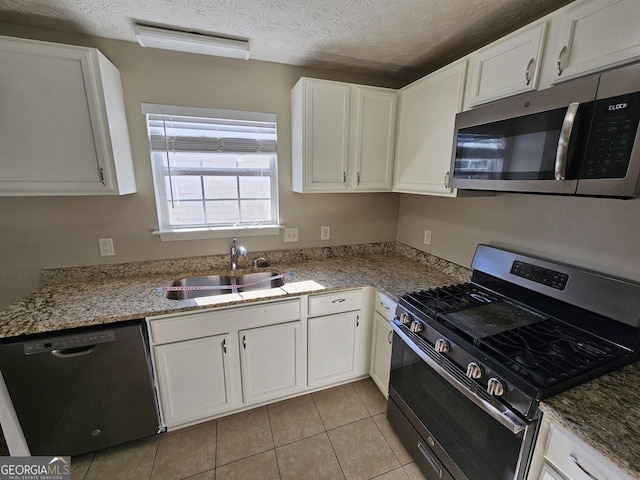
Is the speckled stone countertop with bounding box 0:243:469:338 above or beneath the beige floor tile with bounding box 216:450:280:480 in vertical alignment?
above

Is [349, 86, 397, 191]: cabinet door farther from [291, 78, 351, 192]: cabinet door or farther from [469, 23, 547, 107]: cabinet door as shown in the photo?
[469, 23, 547, 107]: cabinet door

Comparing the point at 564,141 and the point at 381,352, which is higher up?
the point at 564,141

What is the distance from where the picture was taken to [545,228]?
1422 mm

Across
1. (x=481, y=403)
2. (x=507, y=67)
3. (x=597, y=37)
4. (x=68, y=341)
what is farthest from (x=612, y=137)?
(x=68, y=341)

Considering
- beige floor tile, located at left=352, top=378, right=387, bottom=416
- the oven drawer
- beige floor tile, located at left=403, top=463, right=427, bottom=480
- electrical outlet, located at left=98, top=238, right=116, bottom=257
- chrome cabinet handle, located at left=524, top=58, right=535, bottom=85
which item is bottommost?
beige floor tile, located at left=403, top=463, right=427, bottom=480

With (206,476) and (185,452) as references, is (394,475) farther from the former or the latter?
(185,452)

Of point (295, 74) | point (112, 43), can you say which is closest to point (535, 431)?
point (295, 74)

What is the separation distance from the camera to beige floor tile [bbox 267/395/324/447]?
1.70 m

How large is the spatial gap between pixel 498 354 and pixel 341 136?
1.61 metres

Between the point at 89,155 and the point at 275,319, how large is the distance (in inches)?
56.6

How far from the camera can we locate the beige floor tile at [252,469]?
57.7 inches

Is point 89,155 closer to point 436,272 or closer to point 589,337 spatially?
point 436,272

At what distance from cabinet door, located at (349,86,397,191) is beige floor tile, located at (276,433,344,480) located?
1740 mm

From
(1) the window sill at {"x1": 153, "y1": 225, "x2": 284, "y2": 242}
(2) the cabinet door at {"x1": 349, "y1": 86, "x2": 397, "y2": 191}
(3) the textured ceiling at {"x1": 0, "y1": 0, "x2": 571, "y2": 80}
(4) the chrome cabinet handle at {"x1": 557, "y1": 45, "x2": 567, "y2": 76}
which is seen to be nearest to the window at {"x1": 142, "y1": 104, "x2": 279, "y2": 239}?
(1) the window sill at {"x1": 153, "y1": 225, "x2": 284, "y2": 242}
